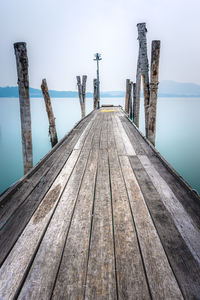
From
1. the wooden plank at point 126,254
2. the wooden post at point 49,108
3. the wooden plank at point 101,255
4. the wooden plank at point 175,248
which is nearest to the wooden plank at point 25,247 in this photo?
the wooden plank at point 101,255

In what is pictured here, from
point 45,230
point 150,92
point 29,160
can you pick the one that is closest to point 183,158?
point 150,92

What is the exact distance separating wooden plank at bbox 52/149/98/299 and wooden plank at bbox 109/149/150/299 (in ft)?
0.90

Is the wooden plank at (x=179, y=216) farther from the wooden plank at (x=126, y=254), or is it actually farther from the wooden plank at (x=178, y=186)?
the wooden plank at (x=126, y=254)

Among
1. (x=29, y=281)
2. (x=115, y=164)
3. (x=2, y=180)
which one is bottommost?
(x=2, y=180)

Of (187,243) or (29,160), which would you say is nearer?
(187,243)

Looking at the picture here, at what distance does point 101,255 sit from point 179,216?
1004mm

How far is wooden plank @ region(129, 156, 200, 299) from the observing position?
1.29m

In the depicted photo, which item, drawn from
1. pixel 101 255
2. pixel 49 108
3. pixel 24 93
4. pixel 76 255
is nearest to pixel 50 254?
pixel 76 255

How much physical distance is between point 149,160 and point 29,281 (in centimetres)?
291

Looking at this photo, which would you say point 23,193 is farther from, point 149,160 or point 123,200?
point 149,160

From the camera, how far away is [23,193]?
8.25 feet

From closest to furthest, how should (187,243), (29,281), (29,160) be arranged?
(29,281), (187,243), (29,160)

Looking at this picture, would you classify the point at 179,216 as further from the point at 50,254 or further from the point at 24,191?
the point at 24,191

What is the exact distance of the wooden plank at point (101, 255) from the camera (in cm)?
125
